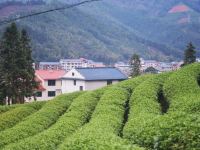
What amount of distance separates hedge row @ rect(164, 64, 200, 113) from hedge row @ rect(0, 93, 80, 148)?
23.9 ft

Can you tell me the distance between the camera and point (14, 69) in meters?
48.8

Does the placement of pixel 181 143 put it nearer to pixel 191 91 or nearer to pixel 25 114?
pixel 191 91

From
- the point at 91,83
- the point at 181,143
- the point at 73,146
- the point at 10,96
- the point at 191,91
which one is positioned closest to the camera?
the point at 181,143

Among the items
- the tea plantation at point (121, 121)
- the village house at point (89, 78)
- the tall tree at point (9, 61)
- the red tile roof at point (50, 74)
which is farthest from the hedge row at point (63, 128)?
the red tile roof at point (50, 74)

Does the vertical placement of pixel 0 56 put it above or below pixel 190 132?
above

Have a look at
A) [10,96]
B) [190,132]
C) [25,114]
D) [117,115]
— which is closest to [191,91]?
[117,115]

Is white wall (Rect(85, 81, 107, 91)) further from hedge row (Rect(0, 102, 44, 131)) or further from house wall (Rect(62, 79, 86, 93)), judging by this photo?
hedge row (Rect(0, 102, 44, 131))

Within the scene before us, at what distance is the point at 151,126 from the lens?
47.0 feet

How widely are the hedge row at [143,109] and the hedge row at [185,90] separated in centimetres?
96

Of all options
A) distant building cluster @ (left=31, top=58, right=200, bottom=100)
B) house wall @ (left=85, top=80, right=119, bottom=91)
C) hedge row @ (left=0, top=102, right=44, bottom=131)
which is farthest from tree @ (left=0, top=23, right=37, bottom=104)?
house wall @ (left=85, top=80, right=119, bottom=91)

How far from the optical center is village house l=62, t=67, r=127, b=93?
234 feet

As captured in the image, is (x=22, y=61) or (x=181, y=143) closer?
(x=181, y=143)

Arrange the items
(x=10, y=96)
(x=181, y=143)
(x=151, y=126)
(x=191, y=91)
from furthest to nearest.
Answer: (x=10, y=96) → (x=191, y=91) → (x=151, y=126) → (x=181, y=143)

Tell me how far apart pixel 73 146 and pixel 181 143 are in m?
3.30
